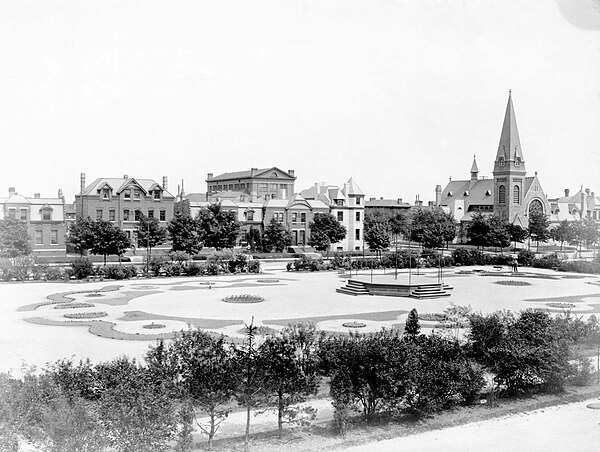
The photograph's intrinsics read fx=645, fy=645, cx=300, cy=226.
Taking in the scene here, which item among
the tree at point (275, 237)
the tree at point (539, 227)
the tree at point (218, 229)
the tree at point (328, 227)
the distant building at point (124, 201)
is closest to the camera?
the tree at point (218, 229)

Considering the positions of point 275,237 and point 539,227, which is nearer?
point 275,237

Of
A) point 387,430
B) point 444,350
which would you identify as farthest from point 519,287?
point 387,430

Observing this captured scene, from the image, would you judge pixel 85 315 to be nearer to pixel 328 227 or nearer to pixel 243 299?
pixel 243 299

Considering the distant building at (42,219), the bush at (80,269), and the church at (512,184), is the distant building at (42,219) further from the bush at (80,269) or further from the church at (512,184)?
the church at (512,184)

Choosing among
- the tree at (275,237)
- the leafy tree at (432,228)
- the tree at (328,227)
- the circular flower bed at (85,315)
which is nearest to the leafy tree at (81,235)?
the tree at (275,237)

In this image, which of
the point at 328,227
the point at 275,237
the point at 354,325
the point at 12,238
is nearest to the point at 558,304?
the point at 354,325

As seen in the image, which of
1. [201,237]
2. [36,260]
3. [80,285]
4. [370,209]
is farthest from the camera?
[370,209]

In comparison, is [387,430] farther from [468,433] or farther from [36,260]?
[36,260]
